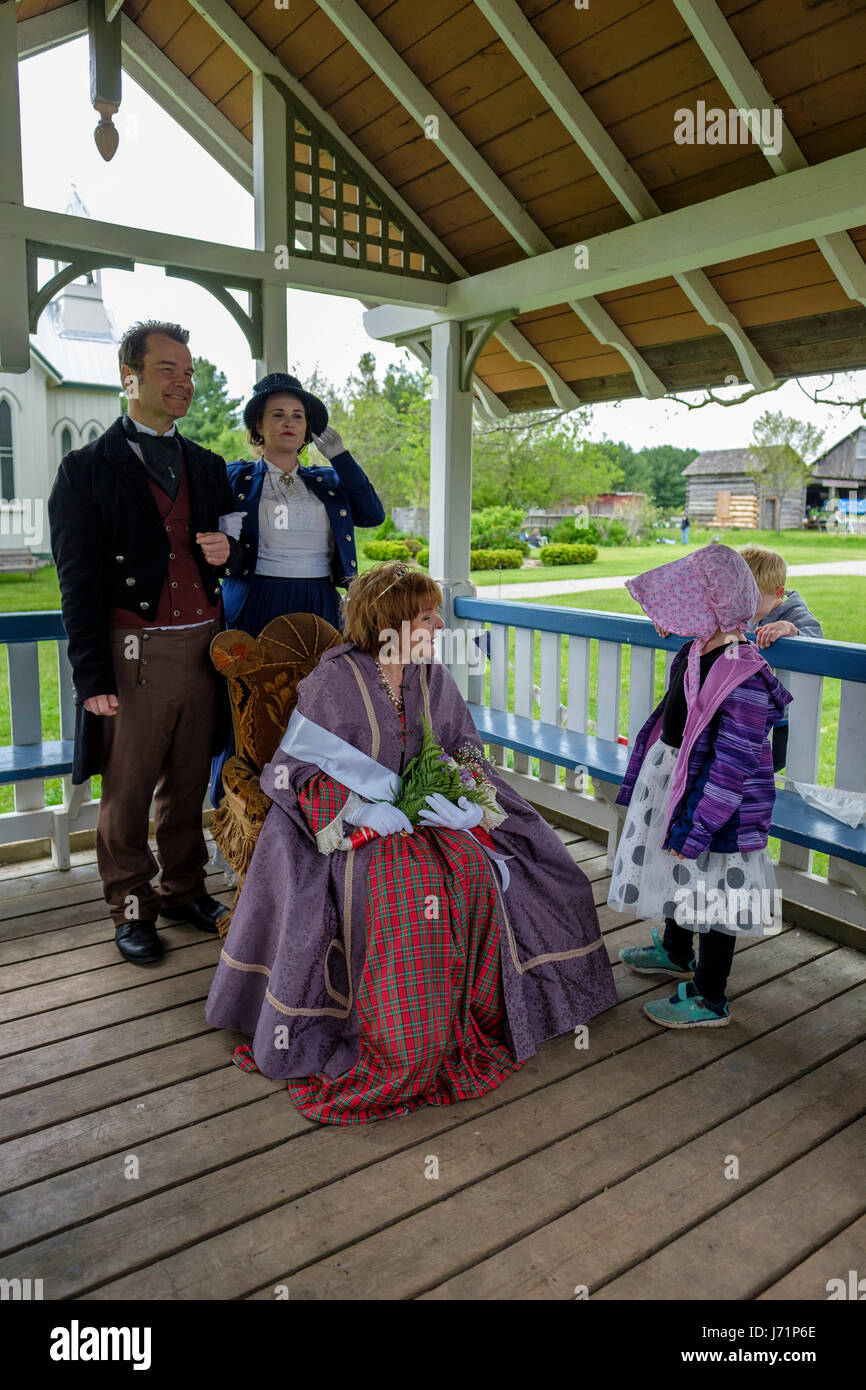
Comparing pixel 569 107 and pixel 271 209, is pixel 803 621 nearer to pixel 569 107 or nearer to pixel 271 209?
pixel 569 107

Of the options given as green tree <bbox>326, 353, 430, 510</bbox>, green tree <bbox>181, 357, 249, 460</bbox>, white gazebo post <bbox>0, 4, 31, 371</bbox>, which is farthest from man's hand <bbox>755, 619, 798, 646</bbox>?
green tree <bbox>181, 357, 249, 460</bbox>

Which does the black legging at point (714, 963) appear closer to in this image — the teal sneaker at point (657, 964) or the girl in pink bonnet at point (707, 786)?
the girl in pink bonnet at point (707, 786)

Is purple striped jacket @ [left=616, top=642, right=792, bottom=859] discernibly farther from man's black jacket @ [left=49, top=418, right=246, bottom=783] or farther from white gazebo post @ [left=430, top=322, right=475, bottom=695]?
white gazebo post @ [left=430, top=322, right=475, bottom=695]

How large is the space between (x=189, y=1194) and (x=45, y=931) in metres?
1.47

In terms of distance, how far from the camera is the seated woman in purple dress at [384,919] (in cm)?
218

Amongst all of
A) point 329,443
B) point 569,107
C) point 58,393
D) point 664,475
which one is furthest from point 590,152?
point 58,393

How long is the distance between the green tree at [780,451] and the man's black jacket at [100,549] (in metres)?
7.17

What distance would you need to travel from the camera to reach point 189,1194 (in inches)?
74.4

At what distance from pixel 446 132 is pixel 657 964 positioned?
3.34m

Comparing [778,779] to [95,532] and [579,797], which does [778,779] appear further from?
[95,532]

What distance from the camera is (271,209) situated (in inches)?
153

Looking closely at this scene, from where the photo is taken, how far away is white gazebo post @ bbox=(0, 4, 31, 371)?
322 centimetres

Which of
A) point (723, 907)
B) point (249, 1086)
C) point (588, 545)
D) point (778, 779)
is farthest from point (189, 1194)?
point (588, 545)
